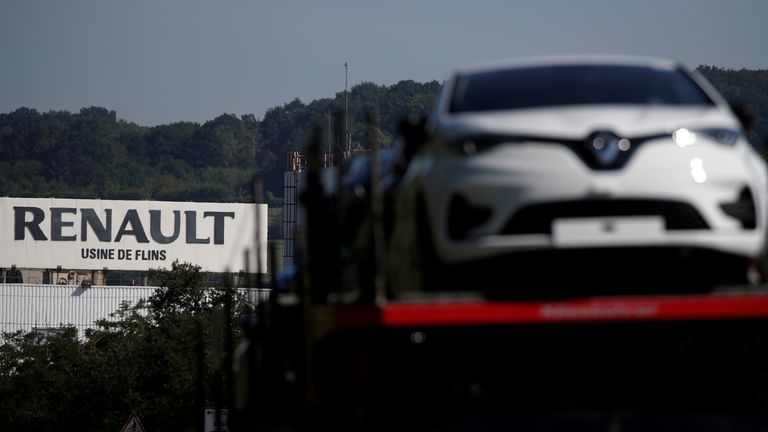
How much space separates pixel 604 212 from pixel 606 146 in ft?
0.96

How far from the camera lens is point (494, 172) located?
7.63 m

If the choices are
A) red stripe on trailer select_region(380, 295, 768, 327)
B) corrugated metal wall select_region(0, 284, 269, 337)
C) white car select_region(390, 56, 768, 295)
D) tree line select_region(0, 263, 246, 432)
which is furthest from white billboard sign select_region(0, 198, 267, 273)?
red stripe on trailer select_region(380, 295, 768, 327)

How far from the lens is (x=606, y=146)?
7.54 metres

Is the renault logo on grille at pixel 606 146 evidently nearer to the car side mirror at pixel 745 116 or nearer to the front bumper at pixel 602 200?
the front bumper at pixel 602 200

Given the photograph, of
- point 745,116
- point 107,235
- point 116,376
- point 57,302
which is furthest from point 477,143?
point 107,235

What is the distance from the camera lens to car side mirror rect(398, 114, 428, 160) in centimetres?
831

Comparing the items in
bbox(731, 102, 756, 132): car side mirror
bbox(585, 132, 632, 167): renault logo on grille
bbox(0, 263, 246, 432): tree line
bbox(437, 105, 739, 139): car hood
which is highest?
bbox(731, 102, 756, 132): car side mirror

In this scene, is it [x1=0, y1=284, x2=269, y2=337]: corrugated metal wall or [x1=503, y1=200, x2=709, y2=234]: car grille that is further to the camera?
[x1=0, y1=284, x2=269, y2=337]: corrugated metal wall

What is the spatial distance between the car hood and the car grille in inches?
12.4

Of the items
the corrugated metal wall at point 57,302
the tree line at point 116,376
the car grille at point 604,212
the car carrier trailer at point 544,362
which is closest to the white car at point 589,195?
the car grille at point 604,212

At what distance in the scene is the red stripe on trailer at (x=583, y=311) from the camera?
23.5ft

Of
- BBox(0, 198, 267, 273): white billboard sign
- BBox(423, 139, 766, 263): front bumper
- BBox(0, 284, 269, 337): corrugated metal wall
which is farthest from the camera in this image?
BBox(0, 198, 267, 273): white billboard sign

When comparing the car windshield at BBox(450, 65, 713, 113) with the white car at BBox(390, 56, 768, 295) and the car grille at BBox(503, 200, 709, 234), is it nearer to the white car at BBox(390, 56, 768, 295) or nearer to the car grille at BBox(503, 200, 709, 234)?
the white car at BBox(390, 56, 768, 295)

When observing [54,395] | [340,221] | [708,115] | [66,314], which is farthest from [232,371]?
[66,314]
